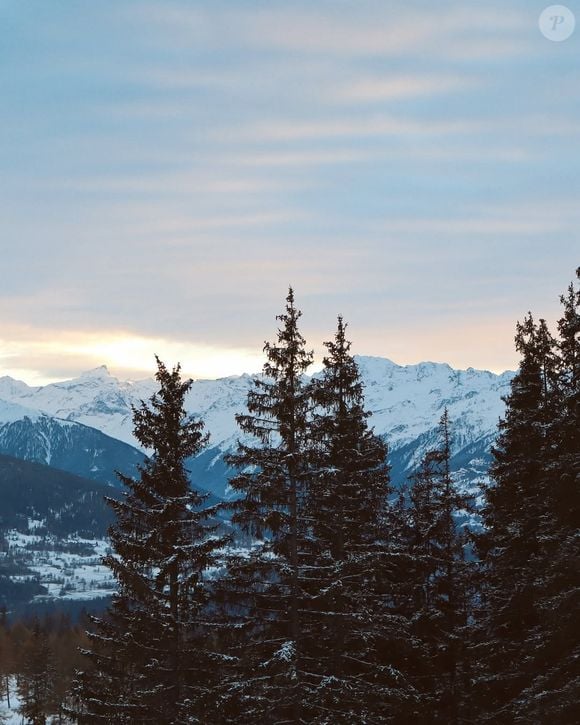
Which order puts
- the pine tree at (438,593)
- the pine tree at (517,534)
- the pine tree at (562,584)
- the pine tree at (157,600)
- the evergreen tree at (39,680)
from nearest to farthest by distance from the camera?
the pine tree at (562,584)
the pine tree at (157,600)
the pine tree at (517,534)
the pine tree at (438,593)
the evergreen tree at (39,680)

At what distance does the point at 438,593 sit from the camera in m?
33.1

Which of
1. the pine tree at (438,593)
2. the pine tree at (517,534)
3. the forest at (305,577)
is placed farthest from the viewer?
the pine tree at (438,593)

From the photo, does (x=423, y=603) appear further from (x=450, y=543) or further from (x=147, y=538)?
(x=147, y=538)

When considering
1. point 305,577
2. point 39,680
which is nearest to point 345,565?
point 305,577

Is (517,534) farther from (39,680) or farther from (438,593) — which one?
(39,680)

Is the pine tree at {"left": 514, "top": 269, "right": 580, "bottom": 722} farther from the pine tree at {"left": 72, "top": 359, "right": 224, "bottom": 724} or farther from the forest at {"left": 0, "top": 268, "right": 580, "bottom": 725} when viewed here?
the pine tree at {"left": 72, "top": 359, "right": 224, "bottom": 724}

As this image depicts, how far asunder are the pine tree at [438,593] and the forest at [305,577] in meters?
0.62

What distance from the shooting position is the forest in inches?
893

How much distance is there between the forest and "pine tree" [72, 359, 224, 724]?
0.21ft

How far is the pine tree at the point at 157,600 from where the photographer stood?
25.3 m

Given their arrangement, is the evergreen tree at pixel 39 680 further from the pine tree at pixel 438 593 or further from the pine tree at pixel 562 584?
the pine tree at pixel 562 584

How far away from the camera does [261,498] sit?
23984 mm

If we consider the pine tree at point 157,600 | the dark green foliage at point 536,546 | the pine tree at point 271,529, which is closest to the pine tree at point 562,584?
the dark green foliage at point 536,546

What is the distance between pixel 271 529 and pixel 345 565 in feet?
7.89
